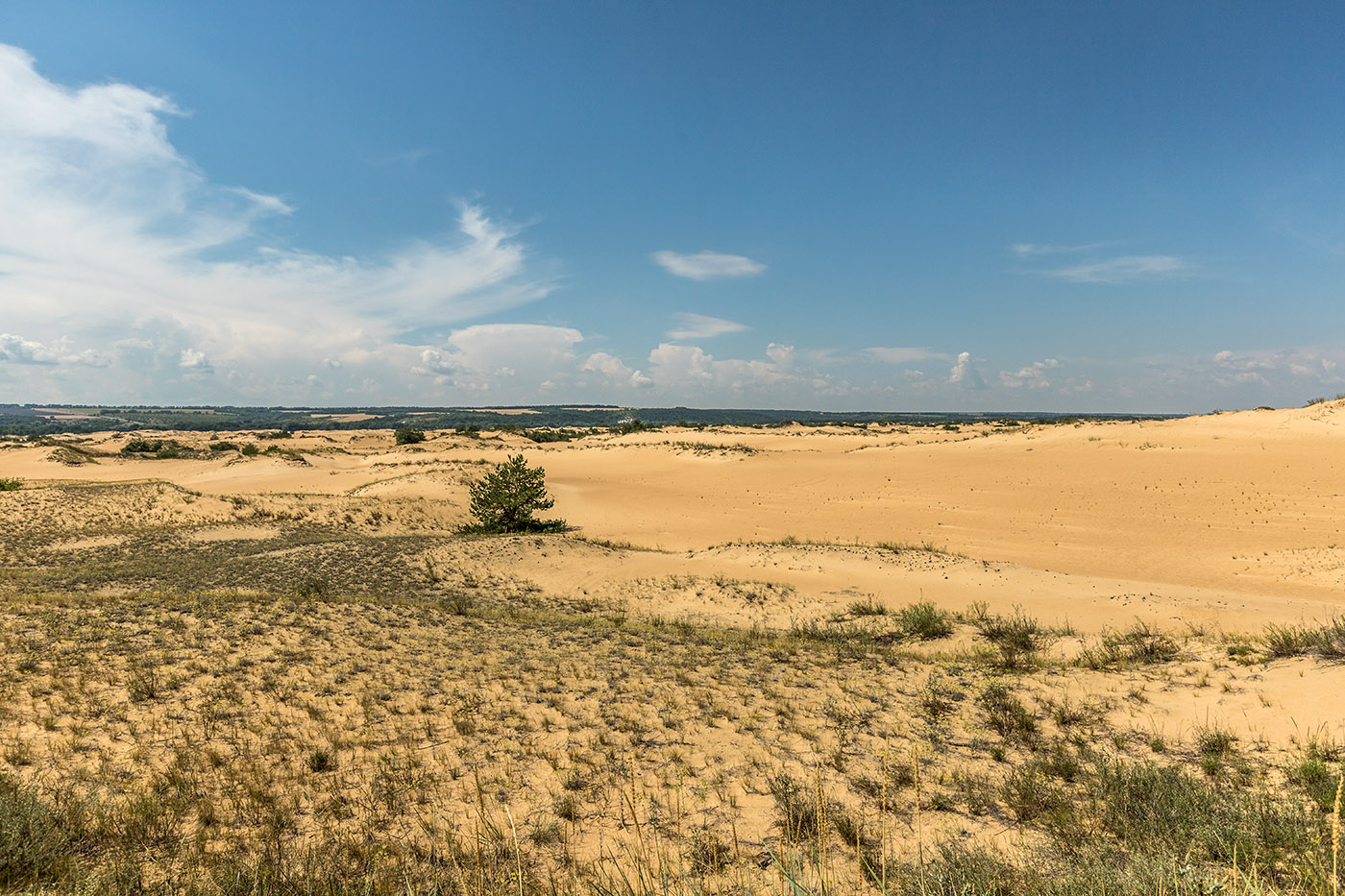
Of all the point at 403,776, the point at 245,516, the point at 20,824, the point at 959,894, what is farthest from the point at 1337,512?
the point at 245,516

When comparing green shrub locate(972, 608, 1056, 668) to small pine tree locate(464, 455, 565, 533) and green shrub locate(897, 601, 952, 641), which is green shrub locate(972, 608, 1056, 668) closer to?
green shrub locate(897, 601, 952, 641)

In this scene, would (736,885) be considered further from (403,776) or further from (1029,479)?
(1029,479)

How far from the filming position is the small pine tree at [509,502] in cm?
2258

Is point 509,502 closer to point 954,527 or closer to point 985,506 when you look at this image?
point 954,527

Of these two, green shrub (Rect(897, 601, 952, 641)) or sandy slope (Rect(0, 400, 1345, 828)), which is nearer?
green shrub (Rect(897, 601, 952, 641))

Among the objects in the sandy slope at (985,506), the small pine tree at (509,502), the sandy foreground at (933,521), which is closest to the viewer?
the sandy foreground at (933,521)

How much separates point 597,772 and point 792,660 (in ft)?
14.1

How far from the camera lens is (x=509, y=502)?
2256cm

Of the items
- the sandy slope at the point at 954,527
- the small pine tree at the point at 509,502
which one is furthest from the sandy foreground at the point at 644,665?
the small pine tree at the point at 509,502

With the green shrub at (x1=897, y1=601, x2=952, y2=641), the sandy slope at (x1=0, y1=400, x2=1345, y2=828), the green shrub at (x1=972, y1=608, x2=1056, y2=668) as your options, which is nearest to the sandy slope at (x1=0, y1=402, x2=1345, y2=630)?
the sandy slope at (x1=0, y1=400, x2=1345, y2=828)

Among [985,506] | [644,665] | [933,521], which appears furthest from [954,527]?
[644,665]

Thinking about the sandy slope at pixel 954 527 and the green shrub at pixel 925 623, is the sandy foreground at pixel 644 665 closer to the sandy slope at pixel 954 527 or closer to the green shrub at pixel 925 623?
the sandy slope at pixel 954 527

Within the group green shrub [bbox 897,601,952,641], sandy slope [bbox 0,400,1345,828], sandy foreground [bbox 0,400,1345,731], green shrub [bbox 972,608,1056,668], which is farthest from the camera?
sandy foreground [bbox 0,400,1345,731]

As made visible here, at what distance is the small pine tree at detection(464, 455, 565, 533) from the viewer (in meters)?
22.6
